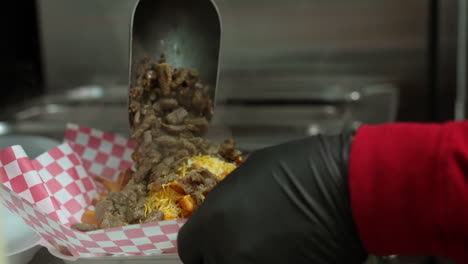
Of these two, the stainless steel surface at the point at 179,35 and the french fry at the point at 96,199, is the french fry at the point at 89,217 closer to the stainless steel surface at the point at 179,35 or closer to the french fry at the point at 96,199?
the french fry at the point at 96,199

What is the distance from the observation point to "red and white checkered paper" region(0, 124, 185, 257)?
0.89 m

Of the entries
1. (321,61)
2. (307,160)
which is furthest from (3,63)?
(307,160)

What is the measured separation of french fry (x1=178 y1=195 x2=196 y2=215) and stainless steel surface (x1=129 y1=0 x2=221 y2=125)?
0.27 m

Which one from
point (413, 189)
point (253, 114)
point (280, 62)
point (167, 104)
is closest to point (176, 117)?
point (167, 104)

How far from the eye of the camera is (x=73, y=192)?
1094mm

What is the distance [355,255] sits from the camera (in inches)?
31.9

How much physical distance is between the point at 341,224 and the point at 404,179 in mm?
106

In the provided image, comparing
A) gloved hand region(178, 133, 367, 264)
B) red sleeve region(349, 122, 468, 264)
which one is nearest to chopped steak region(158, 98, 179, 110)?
gloved hand region(178, 133, 367, 264)

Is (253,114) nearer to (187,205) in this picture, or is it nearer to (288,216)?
(187,205)

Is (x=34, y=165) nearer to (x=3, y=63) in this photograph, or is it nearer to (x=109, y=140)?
(x=109, y=140)

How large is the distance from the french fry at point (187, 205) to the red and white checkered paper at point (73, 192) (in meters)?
0.05

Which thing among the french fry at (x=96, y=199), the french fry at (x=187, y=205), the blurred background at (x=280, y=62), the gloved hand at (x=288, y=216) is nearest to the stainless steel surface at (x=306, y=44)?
the blurred background at (x=280, y=62)

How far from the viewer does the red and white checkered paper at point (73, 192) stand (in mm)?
889

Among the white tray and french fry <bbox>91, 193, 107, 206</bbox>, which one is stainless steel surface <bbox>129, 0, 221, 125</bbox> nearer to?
french fry <bbox>91, 193, 107, 206</bbox>
